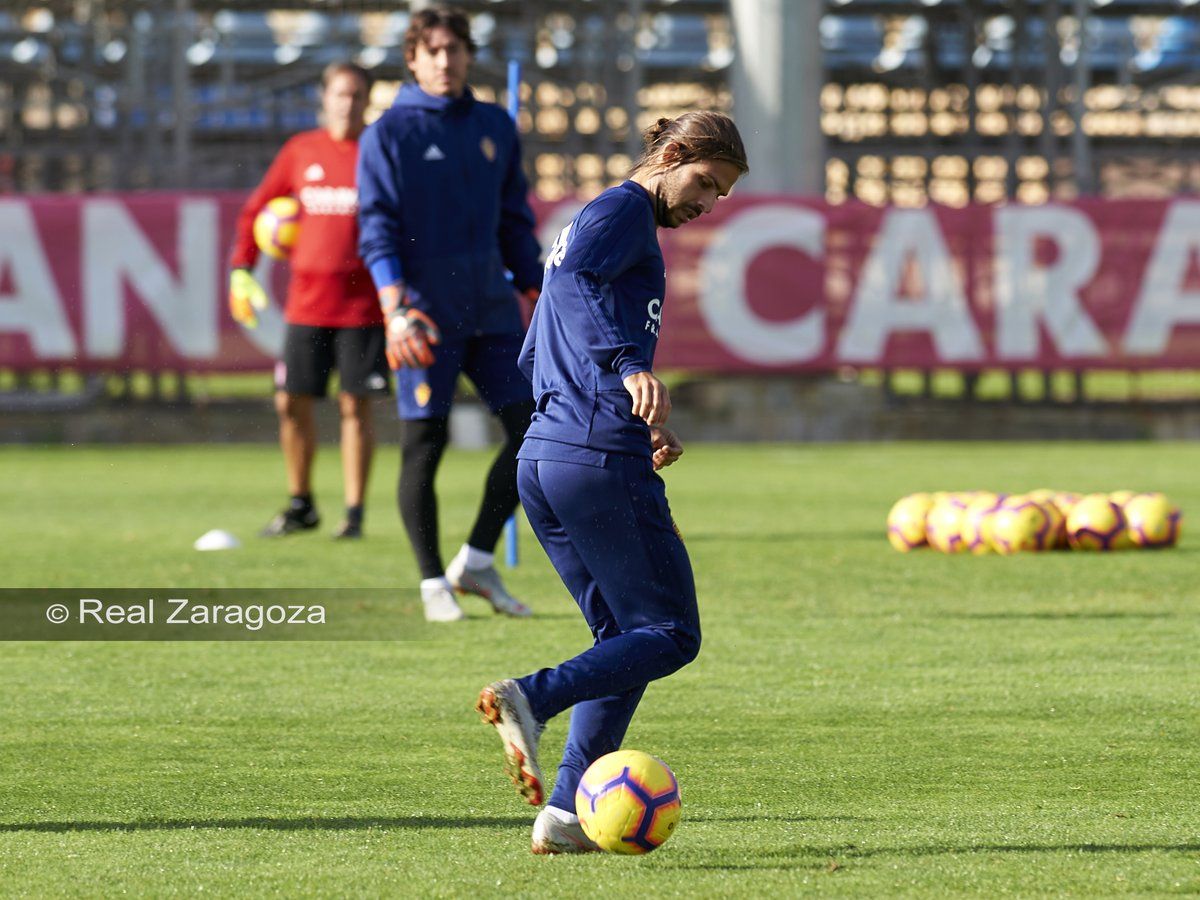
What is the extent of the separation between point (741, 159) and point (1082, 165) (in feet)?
67.7

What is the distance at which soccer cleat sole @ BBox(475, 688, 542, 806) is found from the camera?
384 centimetres

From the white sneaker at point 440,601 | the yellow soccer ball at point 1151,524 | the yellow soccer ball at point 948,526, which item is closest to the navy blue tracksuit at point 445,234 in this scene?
the white sneaker at point 440,601

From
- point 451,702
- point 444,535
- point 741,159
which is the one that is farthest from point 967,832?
point 444,535

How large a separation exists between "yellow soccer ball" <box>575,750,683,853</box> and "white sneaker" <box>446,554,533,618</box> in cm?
334

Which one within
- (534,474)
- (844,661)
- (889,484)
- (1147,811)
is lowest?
(889,484)

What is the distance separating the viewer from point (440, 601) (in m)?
7.20

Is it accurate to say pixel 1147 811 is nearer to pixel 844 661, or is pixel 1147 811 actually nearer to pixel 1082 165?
pixel 844 661

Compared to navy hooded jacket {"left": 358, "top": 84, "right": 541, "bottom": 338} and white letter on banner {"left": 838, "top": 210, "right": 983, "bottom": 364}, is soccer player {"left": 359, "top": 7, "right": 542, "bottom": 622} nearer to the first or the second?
navy hooded jacket {"left": 358, "top": 84, "right": 541, "bottom": 338}

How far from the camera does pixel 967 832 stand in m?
4.11

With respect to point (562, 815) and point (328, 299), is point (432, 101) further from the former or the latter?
point (562, 815)

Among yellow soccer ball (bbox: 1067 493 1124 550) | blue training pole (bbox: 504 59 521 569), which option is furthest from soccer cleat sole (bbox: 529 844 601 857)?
yellow soccer ball (bbox: 1067 493 1124 550)

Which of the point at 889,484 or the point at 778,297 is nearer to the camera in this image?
the point at 889,484

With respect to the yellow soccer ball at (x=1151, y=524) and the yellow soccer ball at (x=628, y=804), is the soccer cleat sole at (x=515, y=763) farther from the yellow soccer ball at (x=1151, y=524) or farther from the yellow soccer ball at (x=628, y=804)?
the yellow soccer ball at (x=1151, y=524)

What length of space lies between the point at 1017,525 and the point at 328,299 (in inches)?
136
